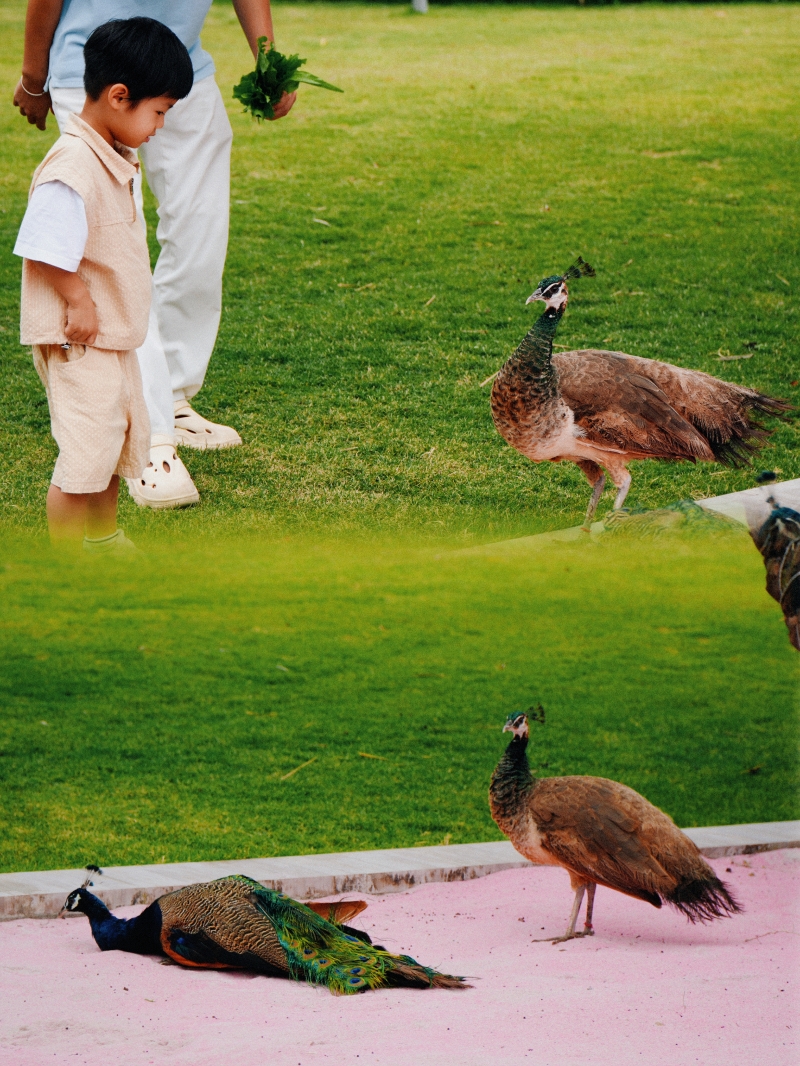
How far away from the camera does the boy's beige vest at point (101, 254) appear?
413cm

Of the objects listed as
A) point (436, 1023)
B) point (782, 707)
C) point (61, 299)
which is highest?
point (61, 299)

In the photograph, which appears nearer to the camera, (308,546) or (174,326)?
(308,546)

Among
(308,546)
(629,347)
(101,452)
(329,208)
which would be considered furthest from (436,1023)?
(329,208)

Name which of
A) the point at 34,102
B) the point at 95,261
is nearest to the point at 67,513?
the point at 95,261

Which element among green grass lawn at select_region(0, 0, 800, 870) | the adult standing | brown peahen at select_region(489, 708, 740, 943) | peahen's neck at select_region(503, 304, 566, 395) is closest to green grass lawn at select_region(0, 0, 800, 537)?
green grass lawn at select_region(0, 0, 800, 870)

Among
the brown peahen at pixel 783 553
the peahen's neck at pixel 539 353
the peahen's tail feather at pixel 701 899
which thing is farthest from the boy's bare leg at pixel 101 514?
the brown peahen at pixel 783 553

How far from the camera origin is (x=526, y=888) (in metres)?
5.34

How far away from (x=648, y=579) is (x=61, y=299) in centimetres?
261

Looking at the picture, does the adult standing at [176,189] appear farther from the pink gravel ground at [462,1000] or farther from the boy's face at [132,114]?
the pink gravel ground at [462,1000]

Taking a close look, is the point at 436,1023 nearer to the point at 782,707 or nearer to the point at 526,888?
the point at 526,888

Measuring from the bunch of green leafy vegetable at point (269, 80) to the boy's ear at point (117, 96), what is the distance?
929 millimetres

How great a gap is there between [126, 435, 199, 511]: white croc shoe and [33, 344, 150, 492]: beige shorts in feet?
3.45

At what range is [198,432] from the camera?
21.0 feet

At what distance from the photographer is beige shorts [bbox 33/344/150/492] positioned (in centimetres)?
421
